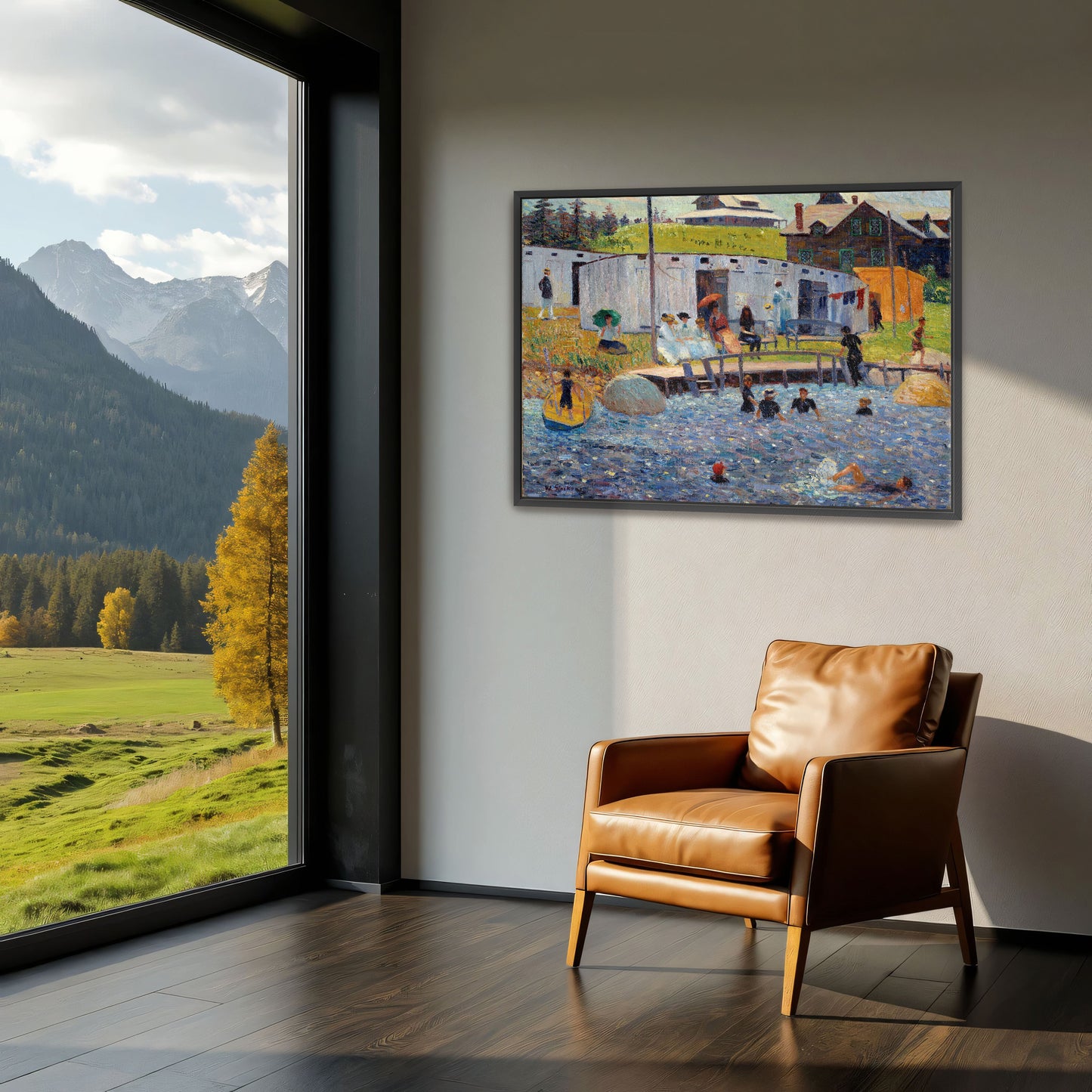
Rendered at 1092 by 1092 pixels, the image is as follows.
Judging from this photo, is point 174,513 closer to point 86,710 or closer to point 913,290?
point 86,710

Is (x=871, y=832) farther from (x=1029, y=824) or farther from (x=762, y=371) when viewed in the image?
(x=762, y=371)

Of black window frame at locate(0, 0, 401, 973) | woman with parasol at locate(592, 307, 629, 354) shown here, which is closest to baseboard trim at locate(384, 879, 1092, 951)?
black window frame at locate(0, 0, 401, 973)

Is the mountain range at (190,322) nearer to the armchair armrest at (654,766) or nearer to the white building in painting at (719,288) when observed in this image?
the white building in painting at (719,288)

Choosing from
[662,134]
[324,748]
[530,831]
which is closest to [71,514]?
[324,748]

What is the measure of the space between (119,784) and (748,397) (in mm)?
2157

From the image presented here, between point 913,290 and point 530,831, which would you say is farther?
point 530,831

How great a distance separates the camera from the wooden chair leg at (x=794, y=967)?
9.26 feet

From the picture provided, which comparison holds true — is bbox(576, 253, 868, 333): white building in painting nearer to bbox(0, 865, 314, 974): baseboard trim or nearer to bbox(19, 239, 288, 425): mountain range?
bbox(19, 239, 288, 425): mountain range

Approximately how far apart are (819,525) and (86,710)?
7.12ft

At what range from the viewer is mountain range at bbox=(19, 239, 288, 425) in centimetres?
333

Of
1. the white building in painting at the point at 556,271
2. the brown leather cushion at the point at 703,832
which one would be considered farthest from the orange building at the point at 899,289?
the brown leather cushion at the point at 703,832

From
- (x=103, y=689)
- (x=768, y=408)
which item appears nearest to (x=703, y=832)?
(x=768, y=408)

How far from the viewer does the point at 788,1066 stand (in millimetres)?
2533

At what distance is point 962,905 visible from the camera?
3.22 meters
